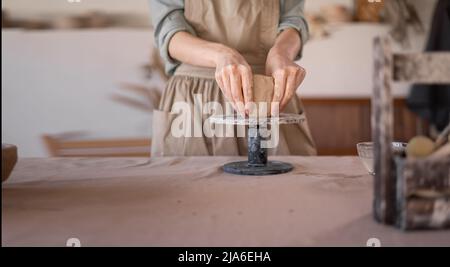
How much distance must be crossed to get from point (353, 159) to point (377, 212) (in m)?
0.49

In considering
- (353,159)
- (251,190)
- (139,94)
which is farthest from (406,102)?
(251,190)

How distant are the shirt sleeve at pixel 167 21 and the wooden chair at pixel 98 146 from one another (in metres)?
1.49

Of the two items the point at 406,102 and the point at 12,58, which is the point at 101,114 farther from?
the point at 406,102

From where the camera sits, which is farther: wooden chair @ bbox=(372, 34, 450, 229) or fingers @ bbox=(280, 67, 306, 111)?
fingers @ bbox=(280, 67, 306, 111)

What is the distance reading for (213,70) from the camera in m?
1.29

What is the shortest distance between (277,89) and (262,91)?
41 millimetres

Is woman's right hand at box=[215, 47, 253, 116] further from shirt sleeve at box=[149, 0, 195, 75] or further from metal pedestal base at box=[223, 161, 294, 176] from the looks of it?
shirt sleeve at box=[149, 0, 195, 75]

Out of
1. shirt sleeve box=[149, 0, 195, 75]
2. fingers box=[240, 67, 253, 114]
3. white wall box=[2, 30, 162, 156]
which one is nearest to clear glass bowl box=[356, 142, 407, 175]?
fingers box=[240, 67, 253, 114]

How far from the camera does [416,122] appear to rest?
317 cm

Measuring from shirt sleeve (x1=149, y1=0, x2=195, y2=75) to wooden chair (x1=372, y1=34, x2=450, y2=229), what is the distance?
0.78 metres

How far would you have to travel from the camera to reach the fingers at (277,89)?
0.99 meters

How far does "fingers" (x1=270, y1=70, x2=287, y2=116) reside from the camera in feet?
3.25

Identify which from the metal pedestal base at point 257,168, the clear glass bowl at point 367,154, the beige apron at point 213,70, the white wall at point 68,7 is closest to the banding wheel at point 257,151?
the metal pedestal base at point 257,168

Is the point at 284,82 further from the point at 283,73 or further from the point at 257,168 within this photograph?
the point at 257,168
